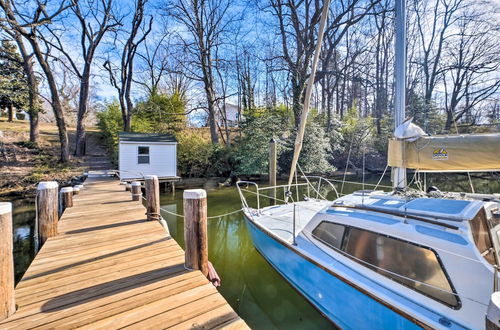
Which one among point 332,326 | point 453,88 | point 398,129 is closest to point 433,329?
point 332,326

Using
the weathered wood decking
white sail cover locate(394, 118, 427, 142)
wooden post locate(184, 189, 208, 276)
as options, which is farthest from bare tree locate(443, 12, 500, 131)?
the weathered wood decking

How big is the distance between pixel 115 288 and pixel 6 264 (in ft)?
2.85

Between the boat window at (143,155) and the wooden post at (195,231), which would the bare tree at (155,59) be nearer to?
the boat window at (143,155)

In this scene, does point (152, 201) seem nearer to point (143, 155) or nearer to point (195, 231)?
point (195, 231)

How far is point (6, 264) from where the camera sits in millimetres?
1835

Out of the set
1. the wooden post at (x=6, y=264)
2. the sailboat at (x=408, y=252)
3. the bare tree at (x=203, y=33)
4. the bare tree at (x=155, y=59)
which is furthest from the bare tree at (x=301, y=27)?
the wooden post at (x=6, y=264)

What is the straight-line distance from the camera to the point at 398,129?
4.19m

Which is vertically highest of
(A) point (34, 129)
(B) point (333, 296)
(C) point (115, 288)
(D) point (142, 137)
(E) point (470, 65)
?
(E) point (470, 65)

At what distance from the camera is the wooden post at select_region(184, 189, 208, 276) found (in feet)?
8.61

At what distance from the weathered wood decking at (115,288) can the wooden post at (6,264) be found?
0.34 ft

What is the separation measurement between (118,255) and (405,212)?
11.9ft

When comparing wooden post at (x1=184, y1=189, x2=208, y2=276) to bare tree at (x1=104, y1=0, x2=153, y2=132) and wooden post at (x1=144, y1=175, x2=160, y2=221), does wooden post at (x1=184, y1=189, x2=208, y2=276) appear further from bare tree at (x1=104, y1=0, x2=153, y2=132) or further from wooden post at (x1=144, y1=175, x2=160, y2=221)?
bare tree at (x1=104, y1=0, x2=153, y2=132)

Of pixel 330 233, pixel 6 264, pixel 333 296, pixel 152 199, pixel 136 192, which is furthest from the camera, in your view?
pixel 136 192

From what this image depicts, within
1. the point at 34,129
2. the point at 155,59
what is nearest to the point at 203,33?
the point at 155,59
